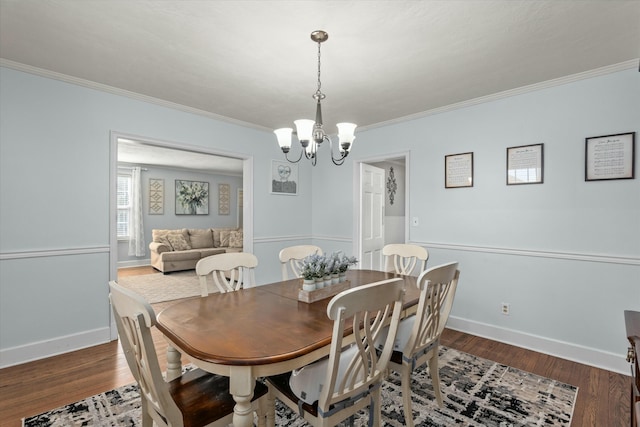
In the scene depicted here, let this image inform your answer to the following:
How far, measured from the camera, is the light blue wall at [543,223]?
243 cm

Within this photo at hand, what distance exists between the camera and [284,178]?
4.47 metres

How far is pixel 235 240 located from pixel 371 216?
3913mm

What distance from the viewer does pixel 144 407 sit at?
4.56 feet

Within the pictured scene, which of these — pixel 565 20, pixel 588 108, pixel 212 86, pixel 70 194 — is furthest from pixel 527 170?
pixel 70 194

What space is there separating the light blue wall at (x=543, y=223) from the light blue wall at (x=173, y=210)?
6274mm

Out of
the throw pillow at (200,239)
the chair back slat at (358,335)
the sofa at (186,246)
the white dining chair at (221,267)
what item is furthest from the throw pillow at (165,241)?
the chair back slat at (358,335)

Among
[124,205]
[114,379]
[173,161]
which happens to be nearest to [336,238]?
[114,379]

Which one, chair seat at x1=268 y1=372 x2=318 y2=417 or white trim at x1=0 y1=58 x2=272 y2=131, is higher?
white trim at x1=0 y1=58 x2=272 y2=131

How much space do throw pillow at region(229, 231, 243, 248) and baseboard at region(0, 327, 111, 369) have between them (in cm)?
429

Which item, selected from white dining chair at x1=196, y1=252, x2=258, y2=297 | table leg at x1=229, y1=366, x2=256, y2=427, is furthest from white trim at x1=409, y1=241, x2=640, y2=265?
table leg at x1=229, y1=366, x2=256, y2=427

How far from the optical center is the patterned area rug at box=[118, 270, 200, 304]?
15.1 ft

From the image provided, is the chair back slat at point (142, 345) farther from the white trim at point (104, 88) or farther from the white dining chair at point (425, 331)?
the white trim at point (104, 88)

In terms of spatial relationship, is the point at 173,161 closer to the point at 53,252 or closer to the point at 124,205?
the point at 124,205

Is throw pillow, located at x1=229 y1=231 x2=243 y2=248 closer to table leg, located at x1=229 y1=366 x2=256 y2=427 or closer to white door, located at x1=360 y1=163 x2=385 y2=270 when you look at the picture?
white door, located at x1=360 y1=163 x2=385 y2=270
